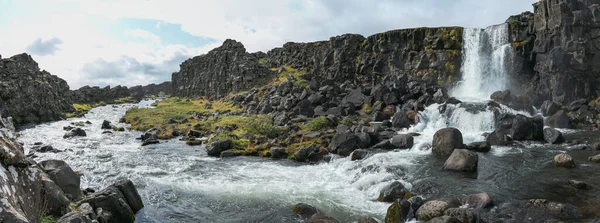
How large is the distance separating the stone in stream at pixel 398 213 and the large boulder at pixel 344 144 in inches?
583

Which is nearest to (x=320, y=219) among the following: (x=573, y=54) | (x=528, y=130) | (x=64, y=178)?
(x=64, y=178)

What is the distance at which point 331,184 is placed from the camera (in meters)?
25.1

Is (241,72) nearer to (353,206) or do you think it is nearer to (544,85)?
(544,85)

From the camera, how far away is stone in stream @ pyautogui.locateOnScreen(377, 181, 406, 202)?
20.8 meters

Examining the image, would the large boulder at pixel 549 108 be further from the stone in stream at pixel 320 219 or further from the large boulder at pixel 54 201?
the large boulder at pixel 54 201

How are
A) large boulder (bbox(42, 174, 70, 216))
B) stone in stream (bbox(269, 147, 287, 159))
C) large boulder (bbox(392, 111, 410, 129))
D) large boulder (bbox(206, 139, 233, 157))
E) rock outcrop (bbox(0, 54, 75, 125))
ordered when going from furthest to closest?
rock outcrop (bbox(0, 54, 75, 125))
large boulder (bbox(392, 111, 410, 129))
large boulder (bbox(206, 139, 233, 157))
stone in stream (bbox(269, 147, 287, 159))
large boulder (bbox(42, 174, 70, 216))

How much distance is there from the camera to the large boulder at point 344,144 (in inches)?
1315

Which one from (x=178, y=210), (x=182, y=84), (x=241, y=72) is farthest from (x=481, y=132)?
(x=182, y=84)

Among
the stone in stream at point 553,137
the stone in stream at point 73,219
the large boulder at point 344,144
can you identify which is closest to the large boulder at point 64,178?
the stone in stream at point 73,219

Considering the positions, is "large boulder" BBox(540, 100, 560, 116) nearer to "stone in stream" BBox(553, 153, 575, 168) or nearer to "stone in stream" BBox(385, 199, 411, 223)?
"stone in stream" BBox(553, 153, 575, 168)

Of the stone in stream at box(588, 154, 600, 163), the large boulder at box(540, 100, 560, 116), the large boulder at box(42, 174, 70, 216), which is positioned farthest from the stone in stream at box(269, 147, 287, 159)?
the large boulder at box(540, 100, 560, 116)

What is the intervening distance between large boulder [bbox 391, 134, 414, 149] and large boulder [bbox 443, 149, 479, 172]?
308 inches

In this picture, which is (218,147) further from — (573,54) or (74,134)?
(573,54)

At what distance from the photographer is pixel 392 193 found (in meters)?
20.9
